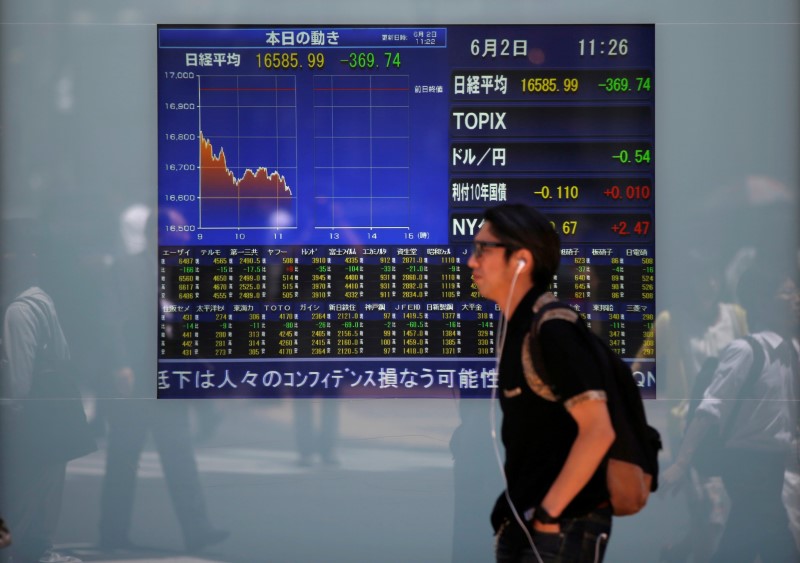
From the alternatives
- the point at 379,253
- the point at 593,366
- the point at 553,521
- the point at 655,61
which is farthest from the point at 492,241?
the point at 655,61

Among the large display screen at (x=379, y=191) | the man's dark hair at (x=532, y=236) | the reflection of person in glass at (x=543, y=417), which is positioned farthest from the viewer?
the large display screen at (x=379, y=191)

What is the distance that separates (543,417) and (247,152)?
10.4 ft

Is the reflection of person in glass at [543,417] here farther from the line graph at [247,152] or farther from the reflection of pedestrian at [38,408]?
the reflection of pedestrian at [38,408]

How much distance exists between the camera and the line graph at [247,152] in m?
5.71

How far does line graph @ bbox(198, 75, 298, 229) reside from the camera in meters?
5.71

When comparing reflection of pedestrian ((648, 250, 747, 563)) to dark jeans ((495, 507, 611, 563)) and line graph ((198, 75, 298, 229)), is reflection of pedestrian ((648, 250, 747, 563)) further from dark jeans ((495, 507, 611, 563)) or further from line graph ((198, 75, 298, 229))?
dark jeans ((495, 507, 611, 563))

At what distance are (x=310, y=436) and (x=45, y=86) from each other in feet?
7.57

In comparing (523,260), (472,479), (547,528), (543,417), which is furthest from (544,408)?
(472,479)

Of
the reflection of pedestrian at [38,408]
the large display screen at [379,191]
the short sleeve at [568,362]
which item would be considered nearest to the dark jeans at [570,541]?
the short sleeve at [568,362]

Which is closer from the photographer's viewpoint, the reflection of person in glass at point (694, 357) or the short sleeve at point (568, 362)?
the short sleeve at point (568, 362)

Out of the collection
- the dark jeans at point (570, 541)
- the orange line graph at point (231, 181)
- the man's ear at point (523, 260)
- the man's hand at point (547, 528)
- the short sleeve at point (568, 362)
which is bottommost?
the dark jeans at point (570, 541)

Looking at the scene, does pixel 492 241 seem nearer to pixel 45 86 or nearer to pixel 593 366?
pixel 593 366

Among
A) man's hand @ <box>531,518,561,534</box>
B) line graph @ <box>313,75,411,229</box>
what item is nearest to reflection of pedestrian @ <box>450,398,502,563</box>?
line graph @ <box>313,75,411,229</box>

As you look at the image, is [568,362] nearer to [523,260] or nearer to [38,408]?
[523,260]
